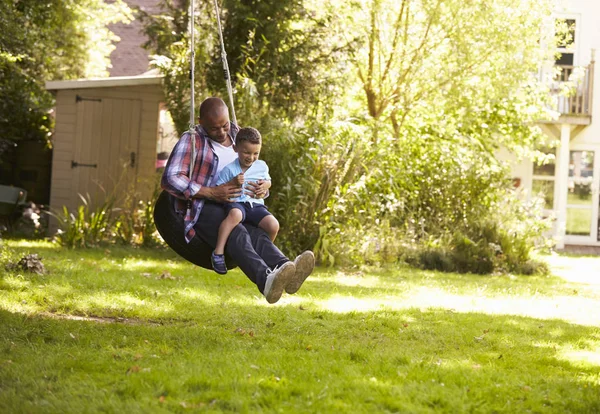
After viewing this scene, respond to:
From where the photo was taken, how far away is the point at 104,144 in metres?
14.0

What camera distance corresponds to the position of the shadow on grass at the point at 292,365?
4.52m

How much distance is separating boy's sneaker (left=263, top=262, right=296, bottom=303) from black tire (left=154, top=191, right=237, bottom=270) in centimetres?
47

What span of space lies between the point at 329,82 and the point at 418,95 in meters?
3.41

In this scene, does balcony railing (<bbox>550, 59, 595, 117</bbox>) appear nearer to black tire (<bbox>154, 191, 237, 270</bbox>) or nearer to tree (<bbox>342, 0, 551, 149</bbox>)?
tree (<bbox>342, 0, 551, 149</bbox>)

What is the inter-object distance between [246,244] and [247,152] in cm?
58

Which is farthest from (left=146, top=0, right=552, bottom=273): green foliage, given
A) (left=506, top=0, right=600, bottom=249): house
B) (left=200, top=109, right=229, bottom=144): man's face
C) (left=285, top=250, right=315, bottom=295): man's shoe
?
(left=285, top=250, right=315, bottom=295): man's shoe

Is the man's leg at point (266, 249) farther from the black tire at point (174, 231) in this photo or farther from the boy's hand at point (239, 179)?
the boy's hand at point (239, 179)

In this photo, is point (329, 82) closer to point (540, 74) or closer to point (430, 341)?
point (430, 341)

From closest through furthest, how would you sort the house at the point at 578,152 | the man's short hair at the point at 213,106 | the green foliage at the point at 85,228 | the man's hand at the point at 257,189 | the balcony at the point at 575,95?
1. the man's hand at the point at 257,189
2. the man's short hair at the point at 213,106
3. the green foliage at the point at 85,228
4. the balcony at the point at 575,95
5. the house at the point at 578,152

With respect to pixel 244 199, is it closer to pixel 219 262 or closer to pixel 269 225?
pixel 269 225

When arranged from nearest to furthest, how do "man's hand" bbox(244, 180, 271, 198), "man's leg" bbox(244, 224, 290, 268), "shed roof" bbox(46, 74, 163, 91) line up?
1. "man's leg" bbox(244, 224, 290, 268)
2. "man's hand" bbox(244, 180, 271, 198)
3. "shed roof" bbox(46, 74, 163, 91)

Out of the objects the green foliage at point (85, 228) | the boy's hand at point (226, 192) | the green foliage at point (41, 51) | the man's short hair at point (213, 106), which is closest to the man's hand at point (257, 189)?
the boy's hand at point (226, 192)

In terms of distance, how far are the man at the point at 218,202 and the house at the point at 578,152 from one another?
52.4ft

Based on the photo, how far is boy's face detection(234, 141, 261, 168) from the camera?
586 centimetres
